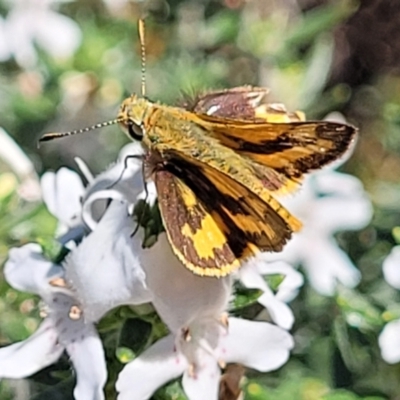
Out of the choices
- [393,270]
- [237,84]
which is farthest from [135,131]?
[237,84]

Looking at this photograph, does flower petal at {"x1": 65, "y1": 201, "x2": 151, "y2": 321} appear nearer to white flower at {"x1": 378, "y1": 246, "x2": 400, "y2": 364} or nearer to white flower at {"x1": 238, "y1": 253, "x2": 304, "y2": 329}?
white flower at {"x1": 238, "y1": 253, "x2": 304, "y2": 329}

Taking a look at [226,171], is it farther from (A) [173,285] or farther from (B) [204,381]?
(B) [204,381]

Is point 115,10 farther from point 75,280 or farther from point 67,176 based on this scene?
point 75,280

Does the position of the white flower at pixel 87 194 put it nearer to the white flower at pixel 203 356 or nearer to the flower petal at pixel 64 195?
the flower petal at pixel 64 195

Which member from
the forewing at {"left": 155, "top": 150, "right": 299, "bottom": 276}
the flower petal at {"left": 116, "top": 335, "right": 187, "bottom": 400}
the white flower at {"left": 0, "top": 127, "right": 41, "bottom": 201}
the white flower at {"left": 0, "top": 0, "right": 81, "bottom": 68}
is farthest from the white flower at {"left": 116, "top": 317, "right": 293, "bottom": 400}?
the white flower at {"left": 0, "top": 0, "right": 81, "bottom": 68}

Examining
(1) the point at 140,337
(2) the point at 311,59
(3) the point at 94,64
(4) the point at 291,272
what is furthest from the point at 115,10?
(1) the point at 140,337
